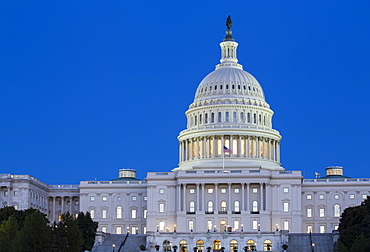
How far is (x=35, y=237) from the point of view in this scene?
137875 mm

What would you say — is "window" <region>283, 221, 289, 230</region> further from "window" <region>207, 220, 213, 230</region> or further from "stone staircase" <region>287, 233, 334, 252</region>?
"stone staircase" <region>287, 233, 334, 252</region>

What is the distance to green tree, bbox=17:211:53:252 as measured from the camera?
447ft

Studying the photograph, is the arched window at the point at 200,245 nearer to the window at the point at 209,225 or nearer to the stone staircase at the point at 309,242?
the stone staircase at the point at 309,242

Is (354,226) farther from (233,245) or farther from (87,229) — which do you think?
(87,229)

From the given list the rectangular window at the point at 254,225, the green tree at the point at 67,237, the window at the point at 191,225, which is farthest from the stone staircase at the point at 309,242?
the green tree at the point at 67,237

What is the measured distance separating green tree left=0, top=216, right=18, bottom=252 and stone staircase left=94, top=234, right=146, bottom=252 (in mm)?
32302

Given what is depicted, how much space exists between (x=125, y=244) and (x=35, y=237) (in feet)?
136

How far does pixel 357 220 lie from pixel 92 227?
4163 centimetres

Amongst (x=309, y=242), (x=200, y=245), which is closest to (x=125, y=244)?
(x=200, y=245)

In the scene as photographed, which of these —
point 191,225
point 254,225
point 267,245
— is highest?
point 191,225

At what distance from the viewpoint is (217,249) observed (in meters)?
177

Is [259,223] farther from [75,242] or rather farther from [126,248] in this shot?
[75,242]

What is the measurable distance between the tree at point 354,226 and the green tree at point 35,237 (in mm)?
38036

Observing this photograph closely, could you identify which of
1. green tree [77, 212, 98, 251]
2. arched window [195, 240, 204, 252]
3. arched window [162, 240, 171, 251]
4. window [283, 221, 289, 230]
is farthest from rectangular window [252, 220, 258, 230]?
green tree [77, 212, 98, 251]
